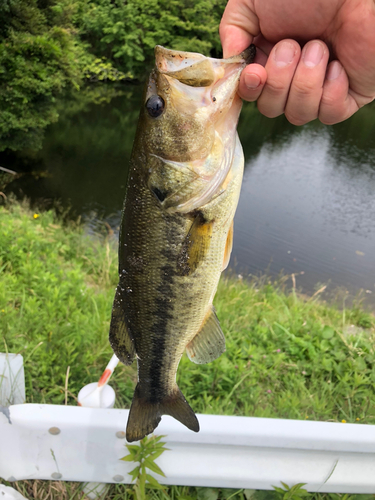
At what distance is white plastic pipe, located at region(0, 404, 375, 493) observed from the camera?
6.88 feet

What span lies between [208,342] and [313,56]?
4.35 feet

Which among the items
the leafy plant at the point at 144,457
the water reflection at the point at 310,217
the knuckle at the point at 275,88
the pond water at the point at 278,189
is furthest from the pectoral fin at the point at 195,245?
the water reflection at the point at 310,217

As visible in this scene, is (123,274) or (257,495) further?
(257,495)

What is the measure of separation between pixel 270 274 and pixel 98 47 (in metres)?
30.8

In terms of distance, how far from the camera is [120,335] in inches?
64.0

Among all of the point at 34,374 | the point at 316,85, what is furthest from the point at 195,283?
the point at 34,374

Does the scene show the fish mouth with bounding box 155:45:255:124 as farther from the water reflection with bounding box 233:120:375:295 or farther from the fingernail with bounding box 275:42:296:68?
the water reflection with bounding box 233:120:375:295

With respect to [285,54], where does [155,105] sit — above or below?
below

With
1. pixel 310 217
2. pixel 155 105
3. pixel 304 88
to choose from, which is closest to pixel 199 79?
pixel 155 105

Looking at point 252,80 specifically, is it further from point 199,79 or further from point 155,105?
point 155,105

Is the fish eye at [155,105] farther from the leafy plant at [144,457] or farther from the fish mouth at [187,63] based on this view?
the leafy plant at [144,457]

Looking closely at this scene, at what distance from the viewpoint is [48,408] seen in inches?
84.0

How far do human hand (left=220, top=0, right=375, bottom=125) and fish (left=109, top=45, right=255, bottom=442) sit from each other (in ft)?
0.53

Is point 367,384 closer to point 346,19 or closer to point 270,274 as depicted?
point 346,19
